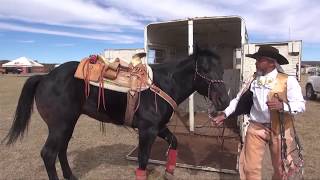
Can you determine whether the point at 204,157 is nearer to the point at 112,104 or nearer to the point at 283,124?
the point at 112,104

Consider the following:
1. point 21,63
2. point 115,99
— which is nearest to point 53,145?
point 115,99

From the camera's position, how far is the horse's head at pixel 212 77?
415 centimetres

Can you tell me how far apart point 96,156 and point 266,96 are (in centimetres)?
356

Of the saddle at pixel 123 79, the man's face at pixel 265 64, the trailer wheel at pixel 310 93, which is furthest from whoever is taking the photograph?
the trailer wheel at pixel 310 93

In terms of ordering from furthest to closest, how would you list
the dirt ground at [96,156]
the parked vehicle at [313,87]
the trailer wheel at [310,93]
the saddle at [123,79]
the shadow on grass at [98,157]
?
the trailer wheel at [310,93] < the parked vehicle at [313,87] < the shadow on grass at [98,157] < the dirt ground at [96,156] < the saddle at [123,79]

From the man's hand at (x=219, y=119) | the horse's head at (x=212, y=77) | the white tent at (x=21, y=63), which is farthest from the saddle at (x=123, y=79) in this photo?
the white tent at (x=21, y=63)

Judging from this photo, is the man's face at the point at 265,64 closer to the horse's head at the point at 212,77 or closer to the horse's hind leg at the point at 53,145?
the horse's head at the point at 212,77

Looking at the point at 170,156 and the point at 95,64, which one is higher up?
the point at 95,64

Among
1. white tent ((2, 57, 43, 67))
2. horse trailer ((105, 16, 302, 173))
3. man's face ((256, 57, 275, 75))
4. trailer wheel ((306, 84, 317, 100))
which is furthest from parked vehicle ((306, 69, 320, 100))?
white tent ((2, 57, 43, 67))

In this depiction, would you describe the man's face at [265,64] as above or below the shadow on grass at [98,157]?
above

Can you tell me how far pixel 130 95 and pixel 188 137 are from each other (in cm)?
337

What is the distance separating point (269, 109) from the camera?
11.4 ft

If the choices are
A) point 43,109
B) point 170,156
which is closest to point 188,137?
point 170,156

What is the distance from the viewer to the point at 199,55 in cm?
430
